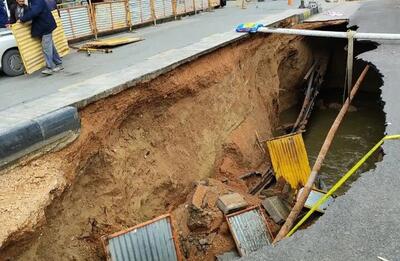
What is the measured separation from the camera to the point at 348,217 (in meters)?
4.24

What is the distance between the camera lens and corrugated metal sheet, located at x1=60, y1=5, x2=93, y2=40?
11.0m

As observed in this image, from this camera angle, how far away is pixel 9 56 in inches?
325

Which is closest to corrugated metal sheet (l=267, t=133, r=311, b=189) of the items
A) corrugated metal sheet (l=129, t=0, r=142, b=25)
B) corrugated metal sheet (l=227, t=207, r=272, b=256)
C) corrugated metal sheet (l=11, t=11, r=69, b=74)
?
corrugated metal sheet (l=227, t=207, r=272, b=256)

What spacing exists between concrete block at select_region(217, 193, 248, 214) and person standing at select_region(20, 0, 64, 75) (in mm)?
4249

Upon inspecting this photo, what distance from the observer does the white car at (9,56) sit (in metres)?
8.10

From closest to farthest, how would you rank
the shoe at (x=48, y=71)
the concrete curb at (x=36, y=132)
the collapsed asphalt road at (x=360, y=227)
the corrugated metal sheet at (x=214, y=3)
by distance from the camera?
the collapsed asphalt road at (x=360, y=227)
the concrete curb at (x=36, y=132)
the shoe at (x=48, y=71)
the corrugated metal sheet at (x=214, y=3)

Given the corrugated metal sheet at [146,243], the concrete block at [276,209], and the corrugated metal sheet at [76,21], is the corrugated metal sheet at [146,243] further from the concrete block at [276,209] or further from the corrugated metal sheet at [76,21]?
the corrugated metal sheet at [76,21]

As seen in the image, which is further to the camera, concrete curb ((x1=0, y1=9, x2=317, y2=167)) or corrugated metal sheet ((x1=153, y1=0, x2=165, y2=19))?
corrugated metal sheet ((x1=153, y1=0, x2=165, y2=19))

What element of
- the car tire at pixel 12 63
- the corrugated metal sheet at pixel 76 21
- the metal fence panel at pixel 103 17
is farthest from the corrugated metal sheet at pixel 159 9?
the car tire at pixel 12 63

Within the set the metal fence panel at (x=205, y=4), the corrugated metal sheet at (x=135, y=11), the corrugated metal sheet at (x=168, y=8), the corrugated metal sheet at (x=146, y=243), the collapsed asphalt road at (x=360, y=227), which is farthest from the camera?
the metal fence panel at (x=205, y=4)

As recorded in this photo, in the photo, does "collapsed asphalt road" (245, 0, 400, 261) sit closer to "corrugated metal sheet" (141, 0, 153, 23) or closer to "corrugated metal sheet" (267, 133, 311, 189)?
"corrugated metal sheet" (267, 133, 311, 189)

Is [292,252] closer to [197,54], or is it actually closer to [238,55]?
[197,54]

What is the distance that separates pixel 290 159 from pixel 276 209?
6.18 feet

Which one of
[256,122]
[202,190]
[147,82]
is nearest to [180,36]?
[256,122]
